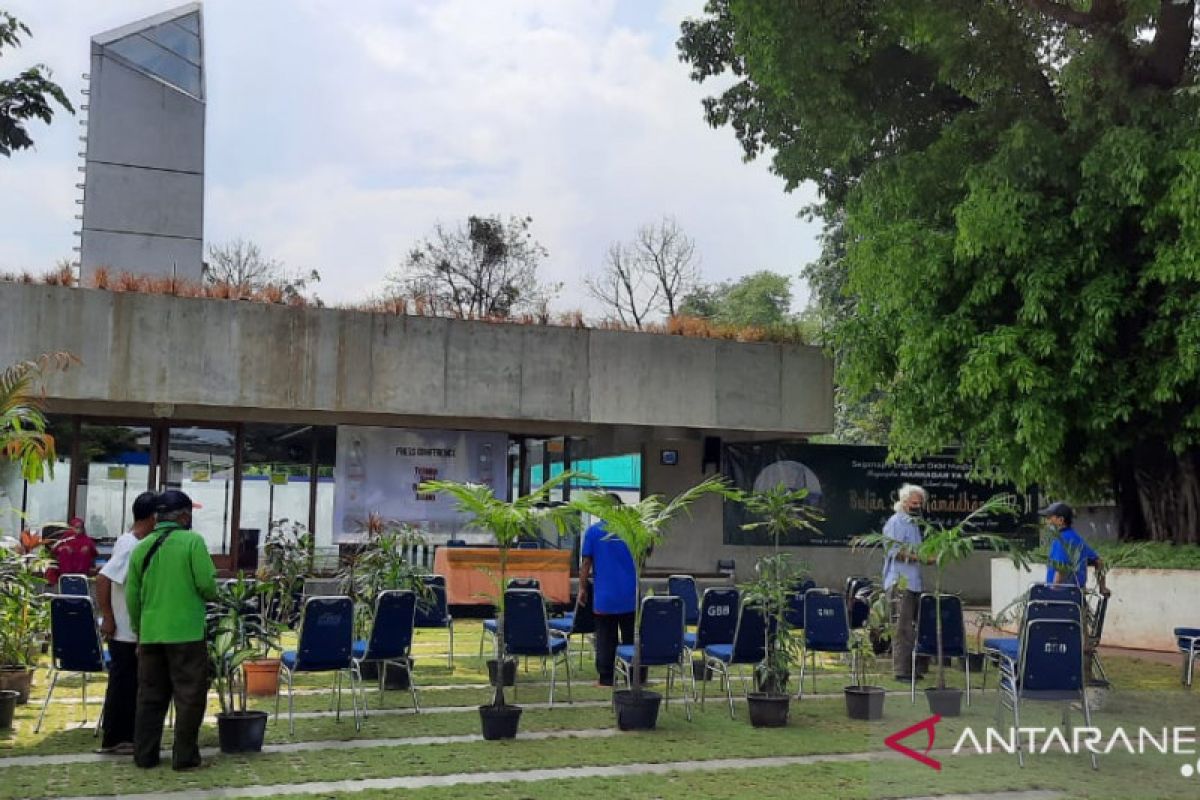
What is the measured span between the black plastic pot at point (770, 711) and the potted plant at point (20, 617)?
5.20 metres

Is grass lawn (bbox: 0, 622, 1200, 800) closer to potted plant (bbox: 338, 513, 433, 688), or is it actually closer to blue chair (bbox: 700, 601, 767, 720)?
blue chair (bbox: 700, 601, 767, 720)

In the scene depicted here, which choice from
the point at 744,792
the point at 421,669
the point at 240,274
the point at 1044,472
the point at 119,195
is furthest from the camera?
the point at 240,274

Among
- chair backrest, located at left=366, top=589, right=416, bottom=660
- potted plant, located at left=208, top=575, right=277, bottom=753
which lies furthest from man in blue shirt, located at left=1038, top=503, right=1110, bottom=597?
potted plant, located at left=208, top=575, right=277, bottom=753

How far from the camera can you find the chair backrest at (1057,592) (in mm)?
8812

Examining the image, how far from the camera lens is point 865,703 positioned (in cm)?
866

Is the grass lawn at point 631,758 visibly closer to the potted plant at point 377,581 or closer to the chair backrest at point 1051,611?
the potted plant at point 377,581

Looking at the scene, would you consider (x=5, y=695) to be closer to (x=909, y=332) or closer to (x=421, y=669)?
(x=421, y=669)

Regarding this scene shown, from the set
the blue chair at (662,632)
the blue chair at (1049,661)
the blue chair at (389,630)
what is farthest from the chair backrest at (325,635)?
the blue chair at (1049,661)

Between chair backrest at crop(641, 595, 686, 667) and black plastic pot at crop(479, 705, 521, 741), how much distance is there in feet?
4.23

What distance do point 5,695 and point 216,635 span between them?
1.84 m

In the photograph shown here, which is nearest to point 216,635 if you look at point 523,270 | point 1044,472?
point 1044,472

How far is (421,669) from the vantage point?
446 inches

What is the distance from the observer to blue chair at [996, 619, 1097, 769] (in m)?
7.28

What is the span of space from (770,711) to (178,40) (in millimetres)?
20122
